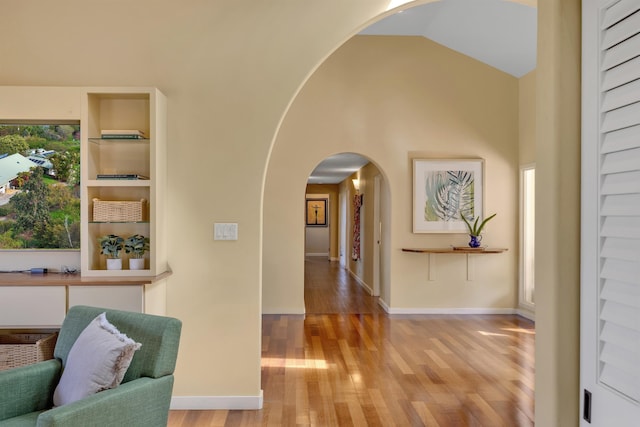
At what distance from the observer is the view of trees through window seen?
3053 mm

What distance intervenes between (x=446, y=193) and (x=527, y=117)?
1.40 meters

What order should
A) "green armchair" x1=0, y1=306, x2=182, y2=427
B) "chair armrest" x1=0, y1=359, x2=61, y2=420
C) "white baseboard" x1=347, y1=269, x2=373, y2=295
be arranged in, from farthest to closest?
1. "white baseboard" x1=347, y1=269, x2=373, y2=295
2. "chair armrest" x1=0, y1=359, x2=61, y2=420
3. "green armchair" x1=0, y1=306, x2=182, y2=427

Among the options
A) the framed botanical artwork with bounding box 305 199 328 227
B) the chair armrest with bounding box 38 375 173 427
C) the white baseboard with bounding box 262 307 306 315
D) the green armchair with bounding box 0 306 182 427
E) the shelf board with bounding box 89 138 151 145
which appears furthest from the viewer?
the framed botanical artwork with bounding box 305 199 328 227

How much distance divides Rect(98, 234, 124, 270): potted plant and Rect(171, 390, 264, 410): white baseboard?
95cm

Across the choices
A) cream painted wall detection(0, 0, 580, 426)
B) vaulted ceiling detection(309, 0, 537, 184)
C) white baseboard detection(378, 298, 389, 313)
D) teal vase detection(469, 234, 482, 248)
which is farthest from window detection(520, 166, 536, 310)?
cream painted wall detection(0, 0, 580, 426)

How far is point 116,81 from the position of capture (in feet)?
10.0
